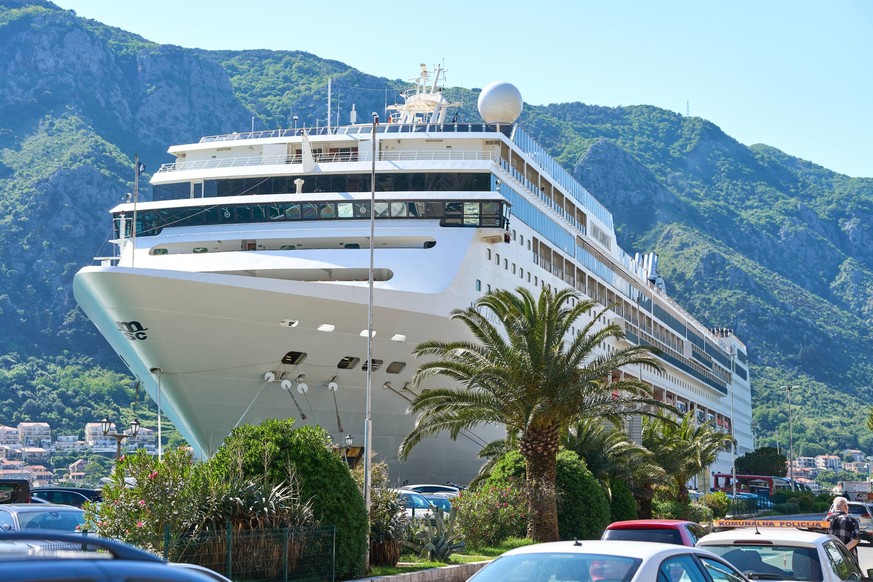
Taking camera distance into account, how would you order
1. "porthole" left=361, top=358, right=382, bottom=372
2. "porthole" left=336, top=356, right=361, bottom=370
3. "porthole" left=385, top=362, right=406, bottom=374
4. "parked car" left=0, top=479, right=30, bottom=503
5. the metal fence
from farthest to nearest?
"porthole" left=385, top=362, right=406, bottom=374, "porthole" left=361, top=358, right=382, bottom=372, "porthole" left=336, top=356, right=361, bottom=370, "parked car" left=0, top=479, right=30, bottom=503, the metal fence

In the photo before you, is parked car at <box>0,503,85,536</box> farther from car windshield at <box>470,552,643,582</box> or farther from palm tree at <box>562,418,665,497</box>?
palm tree at <box>562,418,665,497</box>

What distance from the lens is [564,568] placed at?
6.84 m

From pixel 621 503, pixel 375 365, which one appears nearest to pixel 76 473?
pixel 375 365

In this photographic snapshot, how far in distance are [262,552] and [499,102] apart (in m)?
29.7

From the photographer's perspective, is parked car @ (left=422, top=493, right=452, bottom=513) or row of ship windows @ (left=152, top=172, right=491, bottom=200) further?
row of ship windows @ (left=152, top=172, right=491, bottom=200)

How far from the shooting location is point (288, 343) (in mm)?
27312

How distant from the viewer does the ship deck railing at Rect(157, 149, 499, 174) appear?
34.6 m

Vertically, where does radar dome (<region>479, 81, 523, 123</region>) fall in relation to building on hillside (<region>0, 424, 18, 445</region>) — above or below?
above

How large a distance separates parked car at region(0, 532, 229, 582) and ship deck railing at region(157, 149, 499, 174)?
30.8m

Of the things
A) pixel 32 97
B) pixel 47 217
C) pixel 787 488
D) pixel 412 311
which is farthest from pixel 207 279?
pixel 32 97

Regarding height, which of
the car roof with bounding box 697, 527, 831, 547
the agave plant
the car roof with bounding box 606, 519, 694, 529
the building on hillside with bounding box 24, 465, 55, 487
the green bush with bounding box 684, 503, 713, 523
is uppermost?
the building on hillside with bounding box 24, 465, 55, 487

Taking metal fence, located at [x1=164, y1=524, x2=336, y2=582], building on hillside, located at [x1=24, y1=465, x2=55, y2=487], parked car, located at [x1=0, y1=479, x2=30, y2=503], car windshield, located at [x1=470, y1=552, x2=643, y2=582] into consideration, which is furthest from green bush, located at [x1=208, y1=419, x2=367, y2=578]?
building on hillside, located at [x1=24, y1=465, x2=55, y2=487]

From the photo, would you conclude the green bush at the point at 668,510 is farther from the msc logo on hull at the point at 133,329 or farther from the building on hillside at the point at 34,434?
the building on hillside at the point at 34,434

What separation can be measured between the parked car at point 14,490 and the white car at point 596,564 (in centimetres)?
1506
